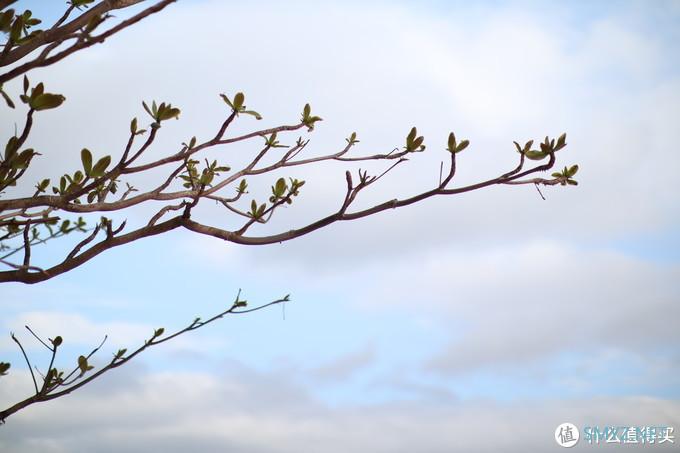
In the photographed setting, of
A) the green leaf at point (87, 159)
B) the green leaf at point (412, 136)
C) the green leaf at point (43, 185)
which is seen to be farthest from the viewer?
the green leaf at point (43, 185)

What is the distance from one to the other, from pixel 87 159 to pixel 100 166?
0.06m

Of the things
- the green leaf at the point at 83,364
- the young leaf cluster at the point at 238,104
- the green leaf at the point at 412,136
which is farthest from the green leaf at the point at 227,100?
A: the green leaf at the point at 83,364

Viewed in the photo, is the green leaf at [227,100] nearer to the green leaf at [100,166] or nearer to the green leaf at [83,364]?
the green leaf at [100,166]

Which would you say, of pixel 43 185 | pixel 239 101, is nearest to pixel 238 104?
pixel 239 101

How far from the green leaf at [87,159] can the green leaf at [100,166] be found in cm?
2

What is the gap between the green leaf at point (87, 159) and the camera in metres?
2.39

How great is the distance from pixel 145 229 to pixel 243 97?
2.23ft

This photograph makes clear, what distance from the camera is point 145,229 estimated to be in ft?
8.95

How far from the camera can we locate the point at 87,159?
241 centimetres

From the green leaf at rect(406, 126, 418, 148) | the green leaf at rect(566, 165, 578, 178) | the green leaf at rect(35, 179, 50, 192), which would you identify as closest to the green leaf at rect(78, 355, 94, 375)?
the green leaf at rect(35, 179, 50, 192)

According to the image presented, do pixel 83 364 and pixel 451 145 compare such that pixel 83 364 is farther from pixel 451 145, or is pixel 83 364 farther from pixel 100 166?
pixel 451 145

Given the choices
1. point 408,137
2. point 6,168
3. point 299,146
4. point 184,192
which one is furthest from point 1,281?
point 408,137

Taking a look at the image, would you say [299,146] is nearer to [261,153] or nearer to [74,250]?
[261,153]

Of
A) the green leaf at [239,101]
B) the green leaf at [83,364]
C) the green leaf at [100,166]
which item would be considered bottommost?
the green leaf at [83,364]
